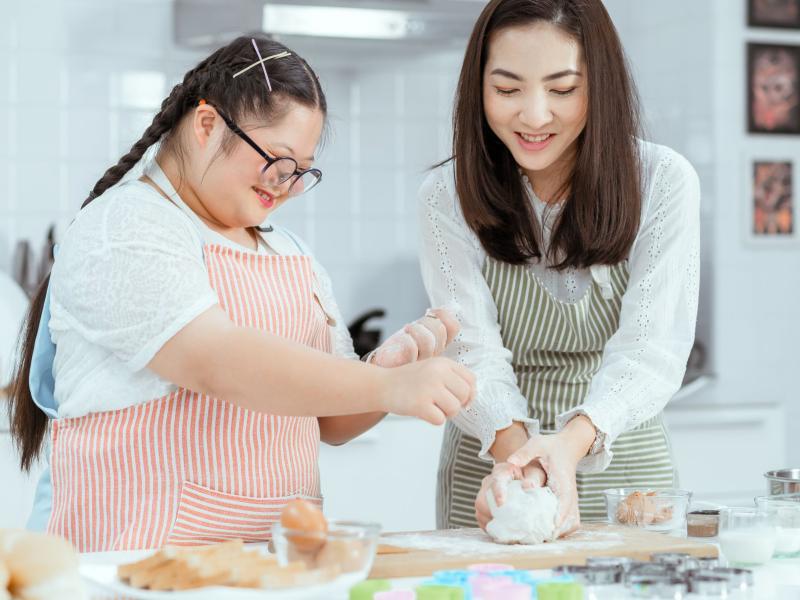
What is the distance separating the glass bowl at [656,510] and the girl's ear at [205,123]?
26.4 inches

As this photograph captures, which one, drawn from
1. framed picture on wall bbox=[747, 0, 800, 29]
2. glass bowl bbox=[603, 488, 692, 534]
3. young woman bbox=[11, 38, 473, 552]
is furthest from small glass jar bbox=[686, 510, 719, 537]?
framed picture on wall bbox=[747, 0, 800, 29]

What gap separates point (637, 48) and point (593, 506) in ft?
7.28

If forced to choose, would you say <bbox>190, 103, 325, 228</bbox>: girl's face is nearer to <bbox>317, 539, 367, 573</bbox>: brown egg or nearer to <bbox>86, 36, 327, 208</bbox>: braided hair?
<bbox>86, 36, 327, 208</bbox>: braided hair

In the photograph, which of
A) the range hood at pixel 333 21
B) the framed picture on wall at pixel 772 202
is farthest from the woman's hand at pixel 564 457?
the framed picture on wall at pixel 772 202

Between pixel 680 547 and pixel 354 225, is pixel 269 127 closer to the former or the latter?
pixel 680 547

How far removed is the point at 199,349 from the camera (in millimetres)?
1184

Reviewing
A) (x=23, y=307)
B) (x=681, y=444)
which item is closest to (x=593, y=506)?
(x=681, y=444)

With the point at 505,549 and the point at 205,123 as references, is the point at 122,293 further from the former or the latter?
the point at 505,549

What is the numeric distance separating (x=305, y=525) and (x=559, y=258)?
2.62 feet

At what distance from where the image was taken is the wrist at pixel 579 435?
4.78 ft

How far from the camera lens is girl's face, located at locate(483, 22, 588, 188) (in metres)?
1.54

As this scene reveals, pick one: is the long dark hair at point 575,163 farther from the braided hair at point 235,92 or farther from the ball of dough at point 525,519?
the ball of dough at point 525,519

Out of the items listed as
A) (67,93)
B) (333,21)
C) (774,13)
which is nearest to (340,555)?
(333,21)

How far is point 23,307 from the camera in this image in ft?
9.20
